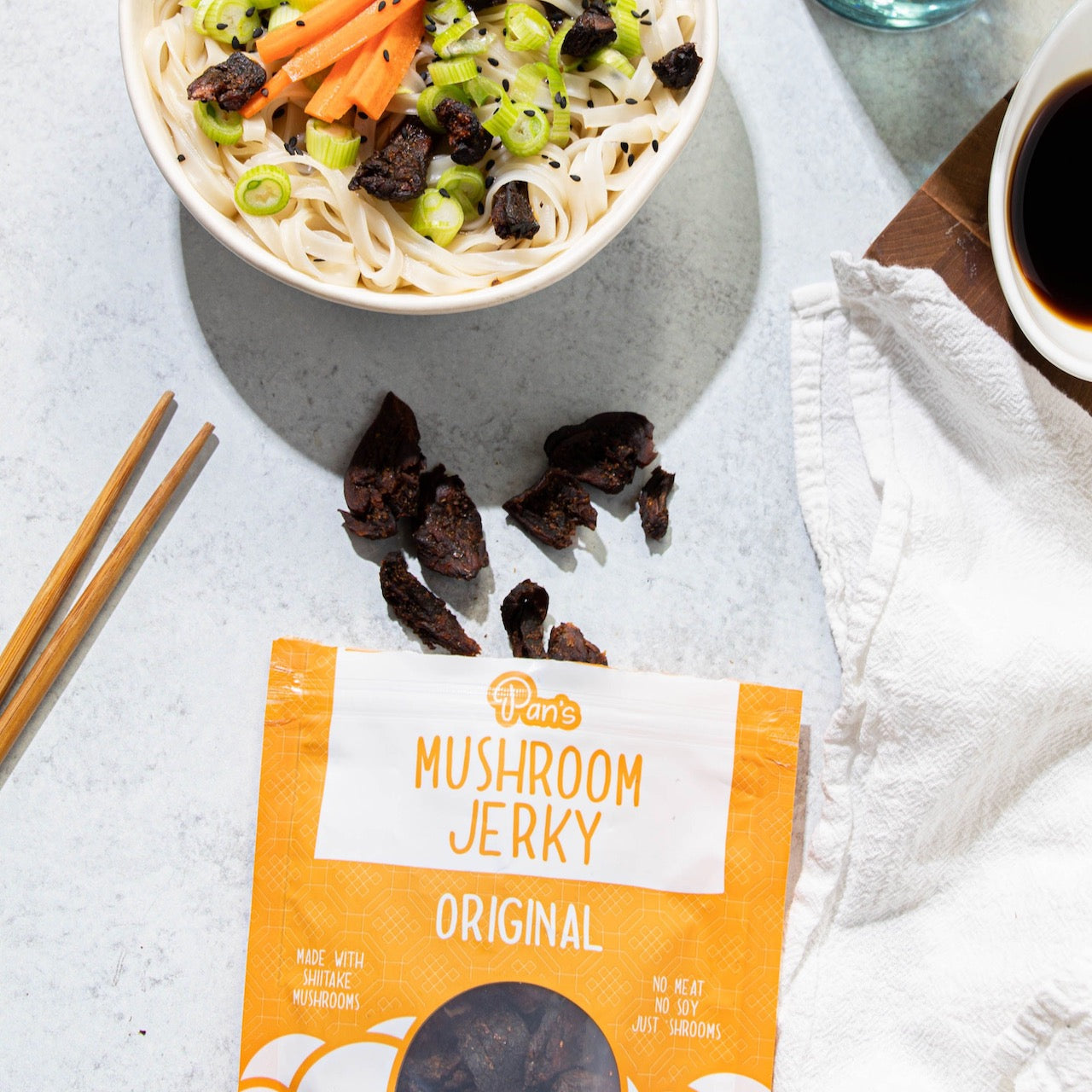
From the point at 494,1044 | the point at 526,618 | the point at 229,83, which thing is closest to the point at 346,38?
the point at 229,83

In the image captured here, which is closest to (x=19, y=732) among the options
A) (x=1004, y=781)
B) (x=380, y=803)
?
(x=380, y=803)

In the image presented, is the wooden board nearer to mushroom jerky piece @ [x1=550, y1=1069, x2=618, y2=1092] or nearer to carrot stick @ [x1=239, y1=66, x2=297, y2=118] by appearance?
carrot stick @ [x1=239, y1=66, x2=297, y2=118]

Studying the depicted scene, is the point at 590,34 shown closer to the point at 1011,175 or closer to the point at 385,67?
the point at 385,67

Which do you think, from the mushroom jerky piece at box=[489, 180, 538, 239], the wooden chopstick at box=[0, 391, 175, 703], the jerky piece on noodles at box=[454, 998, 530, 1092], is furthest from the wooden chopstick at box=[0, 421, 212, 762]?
the jerky piece on noodles at box=[454, 998, 530, 1092]

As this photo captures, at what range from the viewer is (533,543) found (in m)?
1.54

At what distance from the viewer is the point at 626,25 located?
4.40ft

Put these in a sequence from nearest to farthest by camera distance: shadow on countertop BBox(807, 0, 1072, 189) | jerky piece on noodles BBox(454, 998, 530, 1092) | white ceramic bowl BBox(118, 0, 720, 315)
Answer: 1. white ceramic bowl BBox(118, 0, 720, 315)
2. jerky piece on noodles BBox(454, 998, 530, 1092)
3. shadow on countertop BBox(807, 0, 1072, 189)

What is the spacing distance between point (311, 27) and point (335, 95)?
3.3 inches

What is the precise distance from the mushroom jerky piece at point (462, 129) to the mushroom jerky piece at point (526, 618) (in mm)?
587

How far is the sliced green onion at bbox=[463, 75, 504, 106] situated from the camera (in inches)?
51.7

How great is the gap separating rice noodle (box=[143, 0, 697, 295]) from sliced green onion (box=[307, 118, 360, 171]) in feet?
0.03

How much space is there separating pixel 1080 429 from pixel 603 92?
82cm

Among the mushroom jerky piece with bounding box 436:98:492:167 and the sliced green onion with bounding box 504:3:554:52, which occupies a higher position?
the sliced green onion with bounding box 504:3:554:52

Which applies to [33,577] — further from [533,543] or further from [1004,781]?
→ [1004,781]
